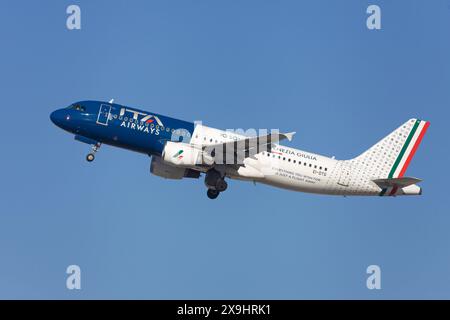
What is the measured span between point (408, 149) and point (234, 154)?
48.7 feet

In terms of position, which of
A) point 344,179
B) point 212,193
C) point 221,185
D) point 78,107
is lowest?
point 212,193

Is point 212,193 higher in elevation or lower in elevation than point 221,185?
lower

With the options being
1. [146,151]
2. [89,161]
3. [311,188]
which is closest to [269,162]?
[311,188]

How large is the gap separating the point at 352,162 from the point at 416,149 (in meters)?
5.49

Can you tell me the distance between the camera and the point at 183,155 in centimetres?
6203

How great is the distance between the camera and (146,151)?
208ft

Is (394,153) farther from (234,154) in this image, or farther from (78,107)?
(78,107)

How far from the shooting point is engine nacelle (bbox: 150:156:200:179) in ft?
219

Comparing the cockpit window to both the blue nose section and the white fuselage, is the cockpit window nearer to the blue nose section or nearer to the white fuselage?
the blue nose section

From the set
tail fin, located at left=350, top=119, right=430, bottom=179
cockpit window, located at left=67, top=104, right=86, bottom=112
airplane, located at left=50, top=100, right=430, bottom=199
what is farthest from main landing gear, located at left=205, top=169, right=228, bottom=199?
tail fin, located at left=350, top=119, right=430, bottom=179

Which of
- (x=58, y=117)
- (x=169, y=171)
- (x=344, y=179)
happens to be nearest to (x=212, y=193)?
(x=169, y=171)

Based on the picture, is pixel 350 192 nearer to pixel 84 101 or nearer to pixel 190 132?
pixel 190 132

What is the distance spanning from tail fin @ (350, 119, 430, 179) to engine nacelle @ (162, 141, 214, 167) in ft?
40.4

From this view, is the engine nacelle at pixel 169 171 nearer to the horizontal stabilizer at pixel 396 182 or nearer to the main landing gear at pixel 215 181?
the main landing gear at pixel 215 181
